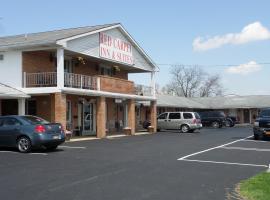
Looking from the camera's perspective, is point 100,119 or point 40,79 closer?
point 40,79

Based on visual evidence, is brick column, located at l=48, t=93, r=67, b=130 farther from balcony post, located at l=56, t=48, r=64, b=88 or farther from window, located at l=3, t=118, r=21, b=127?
window, located at l=3, t=118, r=21, b=127

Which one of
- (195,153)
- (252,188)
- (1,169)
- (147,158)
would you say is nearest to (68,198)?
(252,188)

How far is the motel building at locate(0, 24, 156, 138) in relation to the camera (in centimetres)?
2459

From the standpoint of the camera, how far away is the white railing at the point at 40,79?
83.2 ft

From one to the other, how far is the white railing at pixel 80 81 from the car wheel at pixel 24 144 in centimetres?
882

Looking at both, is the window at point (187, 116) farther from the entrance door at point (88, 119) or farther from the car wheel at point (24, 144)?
the car wheel at point (24, 144)

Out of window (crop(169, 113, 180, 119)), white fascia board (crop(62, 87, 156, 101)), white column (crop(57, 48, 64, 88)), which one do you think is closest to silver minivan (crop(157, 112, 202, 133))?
window (crop(169, 113, 180, 119))

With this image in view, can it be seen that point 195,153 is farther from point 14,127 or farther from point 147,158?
point 14,127

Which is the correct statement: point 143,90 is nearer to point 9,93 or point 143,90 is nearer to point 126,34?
point 126,34

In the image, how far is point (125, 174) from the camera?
1160 cm

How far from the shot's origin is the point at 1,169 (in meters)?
12.5

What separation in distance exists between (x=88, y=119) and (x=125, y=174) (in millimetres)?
20785

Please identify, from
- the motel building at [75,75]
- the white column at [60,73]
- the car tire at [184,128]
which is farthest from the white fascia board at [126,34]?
the car tire at [184,128]

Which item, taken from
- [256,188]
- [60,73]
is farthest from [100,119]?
[256,188]
